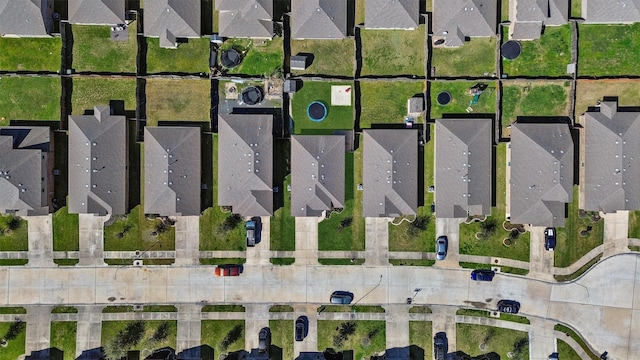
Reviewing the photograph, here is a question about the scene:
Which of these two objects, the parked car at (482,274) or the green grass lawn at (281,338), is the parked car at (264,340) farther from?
the parked car at (482,274)

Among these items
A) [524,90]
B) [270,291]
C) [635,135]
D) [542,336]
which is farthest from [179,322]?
[635,135]

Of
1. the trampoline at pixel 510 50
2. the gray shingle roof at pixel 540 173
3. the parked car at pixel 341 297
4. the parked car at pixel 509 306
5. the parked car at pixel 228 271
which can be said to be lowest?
the parked car at pixel 509 306

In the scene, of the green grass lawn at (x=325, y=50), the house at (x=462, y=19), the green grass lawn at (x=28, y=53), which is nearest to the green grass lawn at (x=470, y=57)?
the house at (x=462, y=19)

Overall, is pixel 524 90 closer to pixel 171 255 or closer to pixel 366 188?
pixel 366 188

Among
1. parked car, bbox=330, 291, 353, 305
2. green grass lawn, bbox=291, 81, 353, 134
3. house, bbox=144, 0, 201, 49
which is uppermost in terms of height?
house, bbox=144, 0, 201, 49

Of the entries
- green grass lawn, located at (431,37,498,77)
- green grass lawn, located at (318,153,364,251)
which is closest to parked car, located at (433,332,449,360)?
green grass lawn, located at (318,153,364,251)

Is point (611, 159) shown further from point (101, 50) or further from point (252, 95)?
point (101, 50)

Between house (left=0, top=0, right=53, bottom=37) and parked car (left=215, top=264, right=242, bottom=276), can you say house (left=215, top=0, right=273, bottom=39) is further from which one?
parked car (left=215, top=264, right=242, bottom=276)

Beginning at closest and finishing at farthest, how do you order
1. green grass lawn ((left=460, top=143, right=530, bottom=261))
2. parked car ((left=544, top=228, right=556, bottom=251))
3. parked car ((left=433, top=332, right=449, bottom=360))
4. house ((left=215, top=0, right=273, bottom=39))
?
1. house ((left=215, top=0, right=273, bottom=39))
2. parked car ((left=433, top=332, right=449, bottom=360))
3. parked car ((left=544, top=228, right=556, bottom=251))
4. green grass lawn ((left=460, top=143, right=530, bottom=261))
